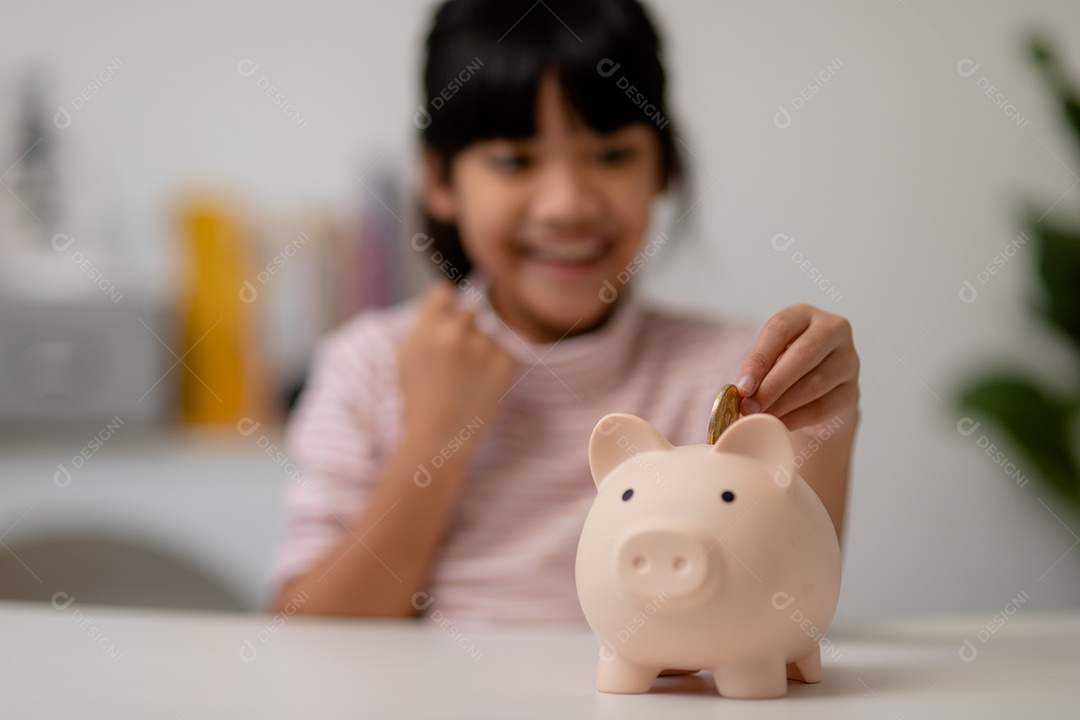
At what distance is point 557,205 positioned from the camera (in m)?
0.99

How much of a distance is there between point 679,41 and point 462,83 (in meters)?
0.71

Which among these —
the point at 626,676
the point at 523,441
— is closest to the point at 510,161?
the point at 523,441

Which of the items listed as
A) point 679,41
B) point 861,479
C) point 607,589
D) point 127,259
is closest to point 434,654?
point 607,589

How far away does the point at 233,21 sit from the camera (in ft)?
5.83

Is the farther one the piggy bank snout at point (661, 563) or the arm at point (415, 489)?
the arm at point (415, 489)

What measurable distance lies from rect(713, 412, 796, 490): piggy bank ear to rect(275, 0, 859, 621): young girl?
0.51 metres

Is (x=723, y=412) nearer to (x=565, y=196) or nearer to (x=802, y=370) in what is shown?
(x=802, y=370)

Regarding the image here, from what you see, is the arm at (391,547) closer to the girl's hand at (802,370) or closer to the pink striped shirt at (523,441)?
the pink striped shirt at (523,441)

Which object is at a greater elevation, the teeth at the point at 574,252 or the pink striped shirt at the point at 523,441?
the teeth at the point at 574,252

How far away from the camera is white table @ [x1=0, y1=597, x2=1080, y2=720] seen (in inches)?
16.9

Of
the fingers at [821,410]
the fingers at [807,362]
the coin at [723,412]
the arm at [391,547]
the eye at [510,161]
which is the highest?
the eye at [510,161]

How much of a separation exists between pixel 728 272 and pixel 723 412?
46.7 inches

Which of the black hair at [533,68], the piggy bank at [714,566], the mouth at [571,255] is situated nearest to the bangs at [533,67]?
the black hair at [533,68]

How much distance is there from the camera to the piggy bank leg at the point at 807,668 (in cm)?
48
